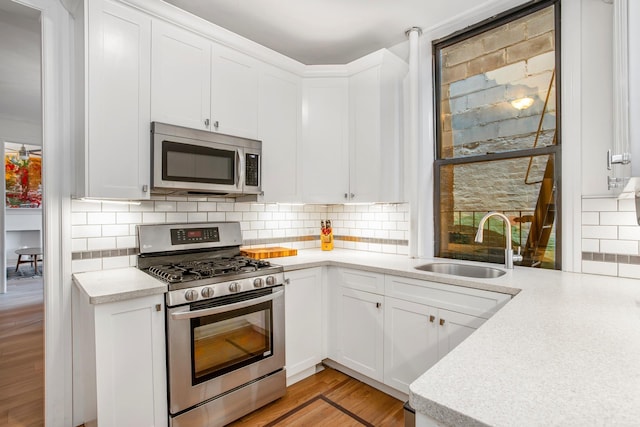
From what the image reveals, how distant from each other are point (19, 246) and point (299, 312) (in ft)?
23.0

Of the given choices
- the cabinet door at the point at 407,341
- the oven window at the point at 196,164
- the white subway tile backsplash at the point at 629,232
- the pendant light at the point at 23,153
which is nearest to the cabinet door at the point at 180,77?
the oven window at the point at 196,164

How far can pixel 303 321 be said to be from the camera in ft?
8.10

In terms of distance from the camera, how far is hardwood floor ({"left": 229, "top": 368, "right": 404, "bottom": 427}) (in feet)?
6.65

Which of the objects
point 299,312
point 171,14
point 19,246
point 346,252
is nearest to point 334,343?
point 299,312

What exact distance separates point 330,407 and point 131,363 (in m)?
1.24

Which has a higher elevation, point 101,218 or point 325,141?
point 325,141

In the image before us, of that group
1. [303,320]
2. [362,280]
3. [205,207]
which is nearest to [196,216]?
[205,207]

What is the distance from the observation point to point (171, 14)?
81.4 inches

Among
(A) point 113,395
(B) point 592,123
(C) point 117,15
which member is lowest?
(A) point 113,395

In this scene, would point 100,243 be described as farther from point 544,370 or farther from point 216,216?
point 544,370

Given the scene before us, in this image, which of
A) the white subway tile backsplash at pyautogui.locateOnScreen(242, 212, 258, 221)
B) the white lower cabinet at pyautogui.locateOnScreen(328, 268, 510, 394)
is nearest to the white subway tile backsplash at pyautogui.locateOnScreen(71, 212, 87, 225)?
the white subway tile backsplash at pyautogui.locateOnScreen(242, 212, 258, 221)

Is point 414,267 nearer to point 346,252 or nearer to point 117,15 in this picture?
point 346,252

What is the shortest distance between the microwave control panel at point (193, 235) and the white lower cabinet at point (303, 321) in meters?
0.67

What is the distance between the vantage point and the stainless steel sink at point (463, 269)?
7.38 feet
